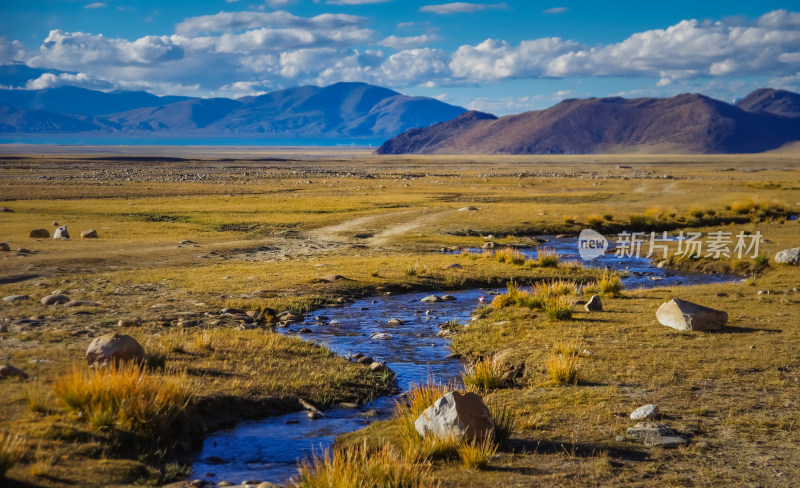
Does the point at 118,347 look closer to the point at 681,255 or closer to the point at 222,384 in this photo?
the point at 222,384

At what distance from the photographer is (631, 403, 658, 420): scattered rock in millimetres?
9836

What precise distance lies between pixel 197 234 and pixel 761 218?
105ft

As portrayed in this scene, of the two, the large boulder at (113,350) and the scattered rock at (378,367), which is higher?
the large boulder at (113,350)

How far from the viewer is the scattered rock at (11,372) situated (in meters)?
10.6

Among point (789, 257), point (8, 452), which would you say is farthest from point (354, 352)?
point (789, 257)

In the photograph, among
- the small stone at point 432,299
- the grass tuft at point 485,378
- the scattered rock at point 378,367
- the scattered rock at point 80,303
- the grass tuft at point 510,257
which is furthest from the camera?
the grass tuft at point 510,257

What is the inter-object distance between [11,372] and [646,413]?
9265 mm

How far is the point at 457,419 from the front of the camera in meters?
8.77

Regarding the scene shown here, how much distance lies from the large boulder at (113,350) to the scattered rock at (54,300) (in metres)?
6.86

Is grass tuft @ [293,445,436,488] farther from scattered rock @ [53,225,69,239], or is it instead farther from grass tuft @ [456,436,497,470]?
scattered rock @ [53,225,69,239]

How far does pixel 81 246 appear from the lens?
27.0 meters

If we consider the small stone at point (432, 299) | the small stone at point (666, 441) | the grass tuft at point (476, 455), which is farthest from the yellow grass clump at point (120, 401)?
the small stone at point (432, 299)

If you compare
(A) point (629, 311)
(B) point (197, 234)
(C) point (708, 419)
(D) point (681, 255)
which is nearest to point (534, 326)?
(A) point (629, 311)

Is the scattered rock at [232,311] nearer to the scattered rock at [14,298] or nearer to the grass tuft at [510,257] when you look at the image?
the scattered rock at [14,298]
